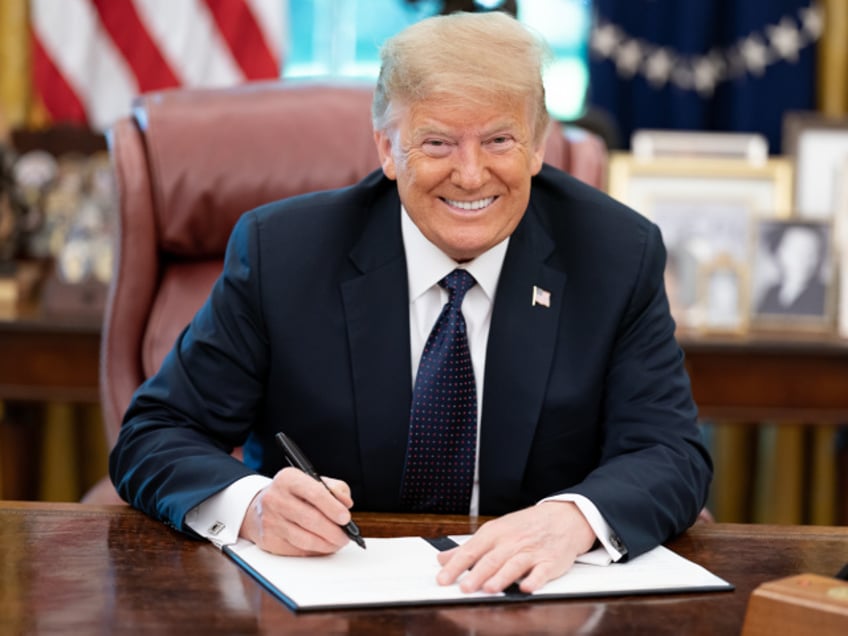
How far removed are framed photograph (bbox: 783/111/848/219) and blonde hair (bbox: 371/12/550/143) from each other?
191 cm

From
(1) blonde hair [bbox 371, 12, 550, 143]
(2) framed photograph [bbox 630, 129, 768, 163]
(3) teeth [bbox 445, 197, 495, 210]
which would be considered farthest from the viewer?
(2) framed photograph [bbox 630, 129, 768, 163]

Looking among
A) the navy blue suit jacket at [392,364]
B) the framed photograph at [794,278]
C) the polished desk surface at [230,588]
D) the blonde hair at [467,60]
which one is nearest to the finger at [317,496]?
the polished desk surface at [230,588]

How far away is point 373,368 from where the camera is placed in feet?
6.37

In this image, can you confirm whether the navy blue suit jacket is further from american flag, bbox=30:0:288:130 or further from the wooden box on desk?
american flag, bbox=30:0:288:130

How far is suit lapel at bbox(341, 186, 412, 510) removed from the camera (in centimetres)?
194

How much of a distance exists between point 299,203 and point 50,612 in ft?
2.99

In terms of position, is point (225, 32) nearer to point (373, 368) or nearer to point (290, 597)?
point (373, 368)

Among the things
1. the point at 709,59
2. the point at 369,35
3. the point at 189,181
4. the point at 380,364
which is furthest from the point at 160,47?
the point at 380,364

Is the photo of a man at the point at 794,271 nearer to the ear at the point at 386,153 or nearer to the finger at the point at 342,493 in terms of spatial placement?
the ear at the point at 386,153

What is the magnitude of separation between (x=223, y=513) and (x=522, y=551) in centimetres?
39

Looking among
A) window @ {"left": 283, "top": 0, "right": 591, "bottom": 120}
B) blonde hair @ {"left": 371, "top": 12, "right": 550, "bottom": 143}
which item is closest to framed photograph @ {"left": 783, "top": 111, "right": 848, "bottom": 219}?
window @ {"left": 283, "top": 0, "right": 591, "bottom": 120}

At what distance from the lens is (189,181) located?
2445 mm

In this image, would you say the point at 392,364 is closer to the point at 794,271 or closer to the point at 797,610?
the point at 797,610

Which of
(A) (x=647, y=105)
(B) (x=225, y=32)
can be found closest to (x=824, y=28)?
(A) (x=647, y=105)
